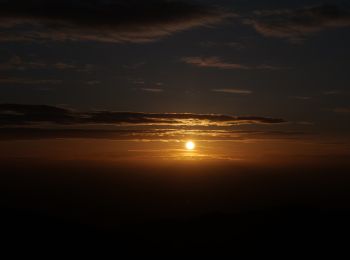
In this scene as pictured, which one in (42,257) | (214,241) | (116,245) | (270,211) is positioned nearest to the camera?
(42,257)

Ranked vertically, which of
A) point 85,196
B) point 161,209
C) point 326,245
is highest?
point 85,196

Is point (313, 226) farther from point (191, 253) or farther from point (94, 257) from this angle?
point (94, 257)

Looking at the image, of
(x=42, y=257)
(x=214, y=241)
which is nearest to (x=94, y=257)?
(x=42, y=257)

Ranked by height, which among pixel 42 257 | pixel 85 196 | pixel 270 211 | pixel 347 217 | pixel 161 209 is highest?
pixel 85 196

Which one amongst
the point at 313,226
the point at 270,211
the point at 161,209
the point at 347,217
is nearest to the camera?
the point at 313,226

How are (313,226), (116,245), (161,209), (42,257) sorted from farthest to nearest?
(161,209)
(313,226)
(116,245)
(42,257)

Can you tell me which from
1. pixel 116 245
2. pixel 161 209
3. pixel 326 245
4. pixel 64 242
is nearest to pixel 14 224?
pixel 64 242

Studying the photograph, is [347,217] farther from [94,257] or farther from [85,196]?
[85,196]

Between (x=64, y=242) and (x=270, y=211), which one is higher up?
(x=270, y=211)

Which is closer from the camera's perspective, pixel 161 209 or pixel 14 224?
pixel 14 224
